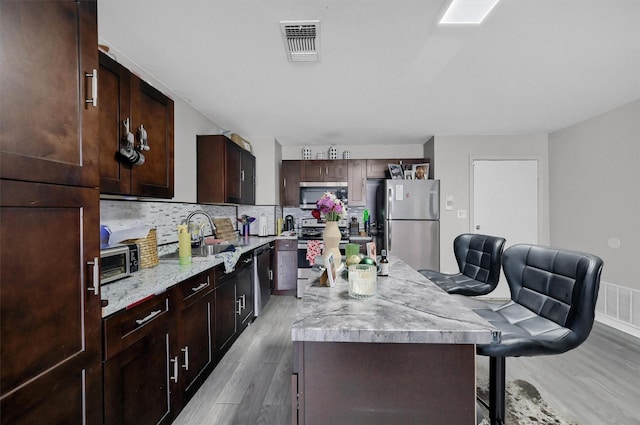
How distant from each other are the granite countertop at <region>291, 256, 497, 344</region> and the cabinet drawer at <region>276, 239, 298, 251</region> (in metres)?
2.67

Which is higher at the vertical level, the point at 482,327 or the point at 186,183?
the point at 186,183

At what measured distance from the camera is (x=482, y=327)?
895 mm

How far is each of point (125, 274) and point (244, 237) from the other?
8.11 feet

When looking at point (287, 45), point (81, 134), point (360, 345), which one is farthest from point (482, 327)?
point (287, 45)

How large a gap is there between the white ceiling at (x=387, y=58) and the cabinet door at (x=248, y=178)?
55 centimetres

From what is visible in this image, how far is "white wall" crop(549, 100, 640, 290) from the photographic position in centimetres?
290

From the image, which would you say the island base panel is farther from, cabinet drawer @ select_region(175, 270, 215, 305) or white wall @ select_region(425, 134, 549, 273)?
white wall @ select_region(425, 134, 549, 273)

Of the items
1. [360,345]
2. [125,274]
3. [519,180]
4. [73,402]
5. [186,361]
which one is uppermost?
[519,180]

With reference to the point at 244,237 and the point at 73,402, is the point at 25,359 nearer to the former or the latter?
the point at 73,402

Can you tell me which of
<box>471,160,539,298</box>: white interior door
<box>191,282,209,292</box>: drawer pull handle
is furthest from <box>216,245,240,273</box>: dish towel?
<box>471,160,539,298</box>: white interior door

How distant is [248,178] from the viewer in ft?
12.5

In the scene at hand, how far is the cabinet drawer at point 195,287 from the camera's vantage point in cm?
169

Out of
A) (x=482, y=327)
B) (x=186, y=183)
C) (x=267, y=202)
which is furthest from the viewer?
(x=267, y=202)

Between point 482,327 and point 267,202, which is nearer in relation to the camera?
point 482,327
